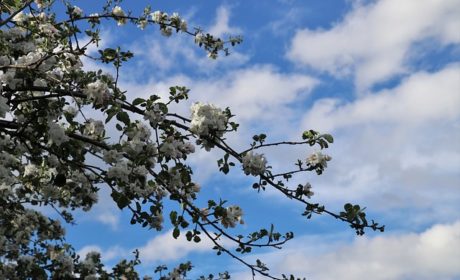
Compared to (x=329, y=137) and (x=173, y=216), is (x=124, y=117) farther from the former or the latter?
(x=329, y=137)

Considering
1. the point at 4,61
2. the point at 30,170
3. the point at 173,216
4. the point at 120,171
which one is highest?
the point at 30,170

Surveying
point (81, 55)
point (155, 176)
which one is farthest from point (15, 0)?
point (155, 176)

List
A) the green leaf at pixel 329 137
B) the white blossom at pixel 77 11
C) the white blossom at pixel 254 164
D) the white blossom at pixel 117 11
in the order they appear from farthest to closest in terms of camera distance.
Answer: the white blossom at pixel 117 11
the white blossom at pixel 77 11
the green leaf at pixel 329 137
the white blossom at pixel 254 164

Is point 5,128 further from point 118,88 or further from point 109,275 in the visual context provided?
point 109,275

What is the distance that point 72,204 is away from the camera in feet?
27.8

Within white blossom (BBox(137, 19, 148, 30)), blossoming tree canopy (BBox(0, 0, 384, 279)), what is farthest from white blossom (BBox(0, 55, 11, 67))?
white blossom (BBox(137, 19, 148, 30))

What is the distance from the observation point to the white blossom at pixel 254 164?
Result: 486 cm

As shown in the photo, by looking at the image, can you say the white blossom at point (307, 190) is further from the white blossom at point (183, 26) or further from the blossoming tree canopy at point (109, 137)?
the white blossom at point (183, 26)

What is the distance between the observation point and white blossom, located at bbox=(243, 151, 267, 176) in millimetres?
4859

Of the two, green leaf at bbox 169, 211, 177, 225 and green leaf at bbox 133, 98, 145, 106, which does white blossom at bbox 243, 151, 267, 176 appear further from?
green leaf at bbox 133, 98, 145, 106

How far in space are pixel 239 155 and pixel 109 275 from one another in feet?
12.8

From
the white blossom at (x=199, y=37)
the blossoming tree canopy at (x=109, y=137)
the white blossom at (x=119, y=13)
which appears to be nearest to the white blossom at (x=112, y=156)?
the blossoming tree canopy at (x=109, y=137)

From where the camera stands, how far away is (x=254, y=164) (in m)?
4.86

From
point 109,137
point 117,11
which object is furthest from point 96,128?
point 117,11
